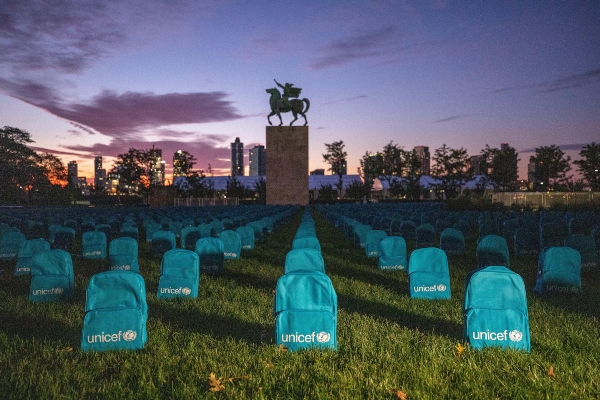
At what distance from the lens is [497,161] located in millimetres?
80438

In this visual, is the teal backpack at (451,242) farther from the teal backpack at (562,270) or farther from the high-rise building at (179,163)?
the high-rise building at (179,163)

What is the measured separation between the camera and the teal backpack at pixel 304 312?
18.7ft

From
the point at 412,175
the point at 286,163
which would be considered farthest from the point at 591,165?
the point at 286,163

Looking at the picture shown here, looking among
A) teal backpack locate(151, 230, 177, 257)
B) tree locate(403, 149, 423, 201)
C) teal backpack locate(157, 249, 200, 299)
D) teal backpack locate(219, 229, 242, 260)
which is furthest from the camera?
tree locate(403, 149, 423, 201)

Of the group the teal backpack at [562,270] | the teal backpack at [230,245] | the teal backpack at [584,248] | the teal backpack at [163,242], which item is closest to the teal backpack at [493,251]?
the teal backpack at [562,270]

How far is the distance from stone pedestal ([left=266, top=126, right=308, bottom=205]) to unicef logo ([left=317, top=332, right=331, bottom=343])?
50.9m

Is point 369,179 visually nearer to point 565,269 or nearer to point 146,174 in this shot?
point 146,174

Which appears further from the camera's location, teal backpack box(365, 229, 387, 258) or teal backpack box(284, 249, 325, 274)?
teal backpack box(365, 229, 387, 258)

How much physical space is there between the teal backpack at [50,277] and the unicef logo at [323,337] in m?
5.20

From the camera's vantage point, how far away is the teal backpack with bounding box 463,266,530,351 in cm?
580

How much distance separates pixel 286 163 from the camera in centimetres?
5647

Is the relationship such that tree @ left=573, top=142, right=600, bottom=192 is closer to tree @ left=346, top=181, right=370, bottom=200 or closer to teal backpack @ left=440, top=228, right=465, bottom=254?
tree @ left=346, top=181, right=370, bottom=200

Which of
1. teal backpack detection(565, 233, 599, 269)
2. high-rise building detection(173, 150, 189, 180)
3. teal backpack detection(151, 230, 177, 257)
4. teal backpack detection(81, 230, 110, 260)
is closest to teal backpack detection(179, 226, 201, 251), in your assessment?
teal backpack detection(151, 230, 177, 257)

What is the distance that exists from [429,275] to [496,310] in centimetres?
286
